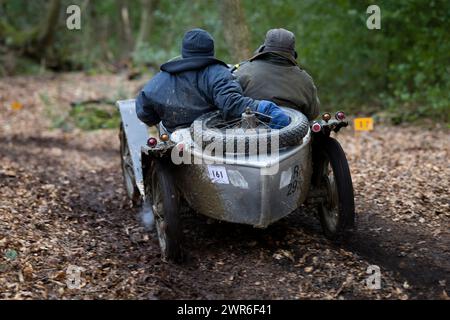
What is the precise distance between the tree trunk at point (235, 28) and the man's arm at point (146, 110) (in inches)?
160

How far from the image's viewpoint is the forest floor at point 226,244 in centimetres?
478

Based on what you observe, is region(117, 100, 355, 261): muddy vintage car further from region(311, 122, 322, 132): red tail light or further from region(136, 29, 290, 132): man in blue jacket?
region(136, 29, 290, 132): man in blue jacket

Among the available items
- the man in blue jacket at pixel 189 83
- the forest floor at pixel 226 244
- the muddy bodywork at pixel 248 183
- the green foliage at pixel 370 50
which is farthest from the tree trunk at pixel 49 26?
the muddy bodywork at pixel 248 183

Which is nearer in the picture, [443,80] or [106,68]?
[443,80]

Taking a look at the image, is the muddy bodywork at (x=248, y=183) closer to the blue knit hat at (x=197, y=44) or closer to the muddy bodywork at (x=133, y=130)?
the blue knit hat at (x=197, y=44)

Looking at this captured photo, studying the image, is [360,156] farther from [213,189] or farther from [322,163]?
[213,189]

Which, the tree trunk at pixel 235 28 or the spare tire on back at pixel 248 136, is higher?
the tree trunk at pixel 235 28

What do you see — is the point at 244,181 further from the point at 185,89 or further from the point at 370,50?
the point at 370,50

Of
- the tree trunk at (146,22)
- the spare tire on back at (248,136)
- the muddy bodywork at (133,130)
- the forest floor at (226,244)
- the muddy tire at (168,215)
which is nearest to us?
the forest floor at (226,244)

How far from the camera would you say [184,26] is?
17844 millimetres

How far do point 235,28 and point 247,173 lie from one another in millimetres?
5260

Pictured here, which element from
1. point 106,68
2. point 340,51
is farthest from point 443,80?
point 106,68

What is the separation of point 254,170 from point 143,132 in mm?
2512
